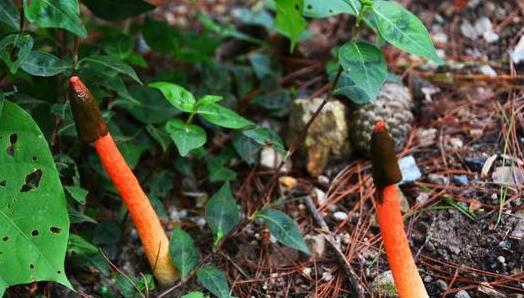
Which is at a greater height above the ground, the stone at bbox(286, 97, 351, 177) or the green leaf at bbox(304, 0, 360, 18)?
the green leaf at bbox(304, 0, 360, 18)

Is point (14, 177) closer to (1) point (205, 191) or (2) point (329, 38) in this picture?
(1) point (205, 191)

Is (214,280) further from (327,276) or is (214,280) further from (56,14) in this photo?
(56,14)

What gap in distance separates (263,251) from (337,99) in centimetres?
92

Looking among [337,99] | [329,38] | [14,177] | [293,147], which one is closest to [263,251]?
[293,147]

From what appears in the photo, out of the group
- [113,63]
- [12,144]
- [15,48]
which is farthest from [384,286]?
[15,48]

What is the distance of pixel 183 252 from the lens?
3070 mm

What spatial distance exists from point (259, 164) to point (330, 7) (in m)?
1.03

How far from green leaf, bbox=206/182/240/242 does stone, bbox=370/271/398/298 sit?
0.70 m

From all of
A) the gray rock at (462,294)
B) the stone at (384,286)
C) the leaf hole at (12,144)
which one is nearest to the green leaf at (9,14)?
the leaf hole at (12,144)

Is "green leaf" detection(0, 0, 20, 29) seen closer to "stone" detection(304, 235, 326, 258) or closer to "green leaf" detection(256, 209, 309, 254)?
"green leaf" detection(256, 209, 309, 254)

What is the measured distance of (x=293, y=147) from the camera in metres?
3.09

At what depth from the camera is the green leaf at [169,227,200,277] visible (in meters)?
3.04

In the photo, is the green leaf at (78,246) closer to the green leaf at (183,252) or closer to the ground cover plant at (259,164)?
the ground cover plant at (259,164)

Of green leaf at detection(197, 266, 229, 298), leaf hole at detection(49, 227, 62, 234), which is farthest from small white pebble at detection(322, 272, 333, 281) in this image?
leaf hole at detection(49, 227, 62, 234)
